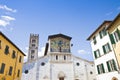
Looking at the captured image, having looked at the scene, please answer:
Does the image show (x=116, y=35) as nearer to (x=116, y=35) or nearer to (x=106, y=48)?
(x=116, y=35)

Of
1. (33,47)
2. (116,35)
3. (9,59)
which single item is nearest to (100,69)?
(116,35)

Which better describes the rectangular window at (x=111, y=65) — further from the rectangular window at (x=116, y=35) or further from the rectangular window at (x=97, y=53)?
the rectangular window at (x=97, y=53)

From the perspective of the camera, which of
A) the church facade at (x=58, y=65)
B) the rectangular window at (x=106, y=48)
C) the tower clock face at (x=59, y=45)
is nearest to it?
the rectangular window at (x=106, y=48)

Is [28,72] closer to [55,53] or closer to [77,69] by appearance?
[55,53]

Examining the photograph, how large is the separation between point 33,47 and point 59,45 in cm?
3282

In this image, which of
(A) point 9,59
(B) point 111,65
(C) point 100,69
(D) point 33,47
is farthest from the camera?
(D) point 33,47

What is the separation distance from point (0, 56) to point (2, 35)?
3252mm

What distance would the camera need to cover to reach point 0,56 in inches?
694

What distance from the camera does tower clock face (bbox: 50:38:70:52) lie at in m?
35.9

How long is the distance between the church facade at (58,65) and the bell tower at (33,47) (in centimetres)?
2792

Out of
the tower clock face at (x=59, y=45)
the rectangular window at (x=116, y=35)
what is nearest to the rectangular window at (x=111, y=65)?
the rectangular window at (x=116, y=35)

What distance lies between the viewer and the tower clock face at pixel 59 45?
118ft

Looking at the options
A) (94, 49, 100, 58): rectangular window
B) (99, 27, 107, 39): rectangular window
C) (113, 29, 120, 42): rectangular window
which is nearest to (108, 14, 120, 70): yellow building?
(113, 29, 120, 42): rectangular window

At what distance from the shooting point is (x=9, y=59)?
2039cm
